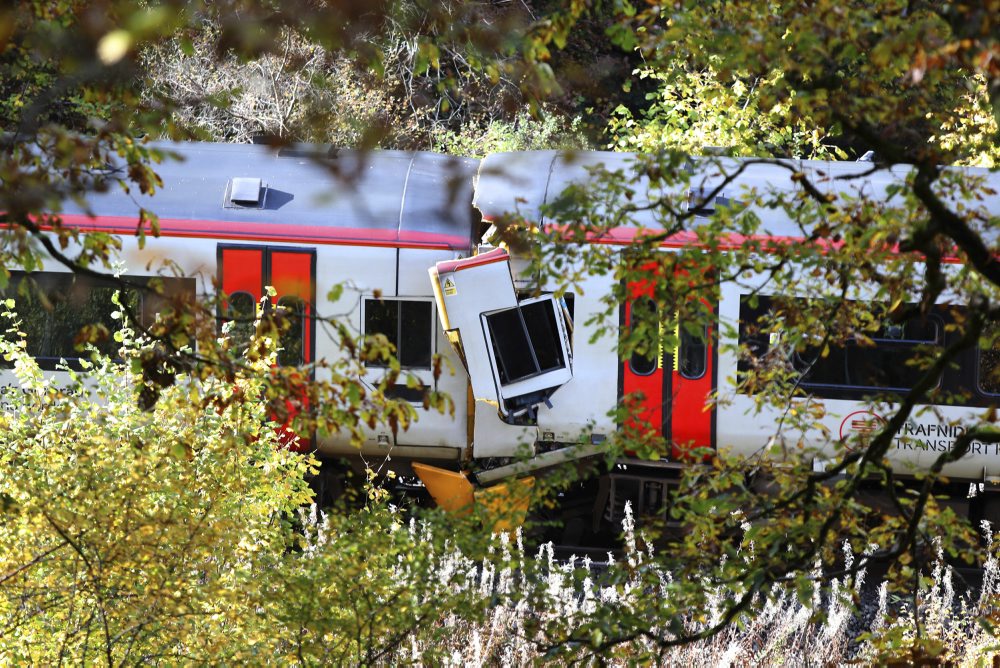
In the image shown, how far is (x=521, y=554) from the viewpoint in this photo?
16.9 ft

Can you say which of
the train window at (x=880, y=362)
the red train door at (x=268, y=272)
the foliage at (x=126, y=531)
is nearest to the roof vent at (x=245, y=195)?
the red train door at (x=268, y=272)

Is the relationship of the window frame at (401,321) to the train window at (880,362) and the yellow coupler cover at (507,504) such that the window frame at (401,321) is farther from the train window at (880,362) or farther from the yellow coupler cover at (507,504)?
the yellow coupler cover at (507,504)

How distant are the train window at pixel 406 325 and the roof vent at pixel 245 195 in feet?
4.37

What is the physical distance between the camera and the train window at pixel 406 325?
1068 centimetres

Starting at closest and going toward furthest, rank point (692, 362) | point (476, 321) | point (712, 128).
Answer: point (476, 321) < point (692, 362) < point (712, 128)

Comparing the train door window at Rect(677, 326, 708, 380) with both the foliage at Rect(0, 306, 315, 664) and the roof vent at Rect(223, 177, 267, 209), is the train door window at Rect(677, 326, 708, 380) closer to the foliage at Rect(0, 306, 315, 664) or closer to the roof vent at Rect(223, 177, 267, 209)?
the roof vent at Rect(223, 177, 267, 209)

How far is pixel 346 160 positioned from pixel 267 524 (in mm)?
3312

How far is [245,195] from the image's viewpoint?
35.3 feet

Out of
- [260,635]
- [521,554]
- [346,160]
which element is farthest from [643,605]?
[346,160]

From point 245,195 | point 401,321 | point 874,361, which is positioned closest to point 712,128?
point 874,361

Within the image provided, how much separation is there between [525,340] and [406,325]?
115 cm

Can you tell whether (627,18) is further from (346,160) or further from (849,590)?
(849,590)

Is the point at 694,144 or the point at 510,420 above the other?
the point at 694,144

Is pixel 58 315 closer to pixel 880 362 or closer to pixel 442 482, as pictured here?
pixel 442 482
